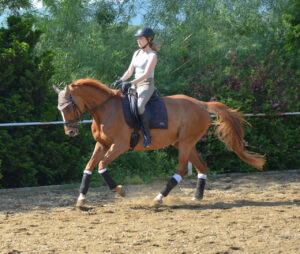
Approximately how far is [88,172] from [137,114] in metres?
1.10

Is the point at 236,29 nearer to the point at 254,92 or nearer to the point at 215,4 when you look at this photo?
the point at 215,4

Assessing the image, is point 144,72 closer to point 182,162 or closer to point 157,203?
point 182,162

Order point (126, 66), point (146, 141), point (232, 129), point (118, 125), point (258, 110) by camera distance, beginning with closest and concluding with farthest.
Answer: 1. point (118, 125)
2. point (146, 141)
3. point (232, 129)
4. point (258, 110)
5. point (126, 66)

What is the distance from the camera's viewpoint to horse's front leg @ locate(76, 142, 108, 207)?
6807 mm

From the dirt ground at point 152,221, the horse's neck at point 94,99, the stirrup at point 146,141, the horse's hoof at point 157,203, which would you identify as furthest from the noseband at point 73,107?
the horse's hoof at point 157,203

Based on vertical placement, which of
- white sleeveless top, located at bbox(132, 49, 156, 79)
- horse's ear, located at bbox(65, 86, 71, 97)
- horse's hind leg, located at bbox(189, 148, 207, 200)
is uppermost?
white sleeveless top, located at bbox(132, 49, 156, 79)

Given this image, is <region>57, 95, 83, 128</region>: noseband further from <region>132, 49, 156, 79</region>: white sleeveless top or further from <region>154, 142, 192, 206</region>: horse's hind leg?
<region>154, 142, 192, 206</region>: horse's hind leg

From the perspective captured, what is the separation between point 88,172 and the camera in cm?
680

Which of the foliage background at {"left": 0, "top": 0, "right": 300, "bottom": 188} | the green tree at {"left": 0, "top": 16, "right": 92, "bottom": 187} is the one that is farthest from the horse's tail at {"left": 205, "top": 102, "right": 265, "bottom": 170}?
the green tree at {"left": 0, "top": 16, "right": 92, "bottom": 187}

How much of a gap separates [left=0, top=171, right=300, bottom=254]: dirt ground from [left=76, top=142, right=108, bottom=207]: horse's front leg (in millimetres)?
214

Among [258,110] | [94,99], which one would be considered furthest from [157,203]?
[258,110]

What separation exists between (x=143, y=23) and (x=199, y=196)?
8.11 m

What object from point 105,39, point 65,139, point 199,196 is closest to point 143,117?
point 199,196

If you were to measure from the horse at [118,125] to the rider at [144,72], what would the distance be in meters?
0.24
